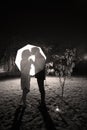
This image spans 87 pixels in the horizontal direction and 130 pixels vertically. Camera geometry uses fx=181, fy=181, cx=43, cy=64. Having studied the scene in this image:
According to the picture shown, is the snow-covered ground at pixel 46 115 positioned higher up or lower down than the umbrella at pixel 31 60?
lower down

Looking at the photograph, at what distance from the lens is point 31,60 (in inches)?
283

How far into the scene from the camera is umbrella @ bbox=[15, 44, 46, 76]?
7141mm

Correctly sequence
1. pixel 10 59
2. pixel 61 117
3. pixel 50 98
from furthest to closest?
pixel 10 59
pixel 50 98
pixel 61 117

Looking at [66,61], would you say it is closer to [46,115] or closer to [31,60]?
[31,60]

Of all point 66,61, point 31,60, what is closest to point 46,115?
point 31,60

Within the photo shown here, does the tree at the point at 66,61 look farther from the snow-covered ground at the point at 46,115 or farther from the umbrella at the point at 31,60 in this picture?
the umbrella at the point at 31,60

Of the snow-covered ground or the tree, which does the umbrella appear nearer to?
the snow-covered ground

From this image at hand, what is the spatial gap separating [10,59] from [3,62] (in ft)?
3.27

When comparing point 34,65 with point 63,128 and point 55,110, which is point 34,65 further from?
point 63,128

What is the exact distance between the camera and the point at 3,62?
23109 millimetres

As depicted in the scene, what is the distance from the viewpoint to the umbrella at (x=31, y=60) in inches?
281

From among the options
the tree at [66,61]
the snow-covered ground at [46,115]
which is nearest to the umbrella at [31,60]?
the snow-covered ground at [46,115]

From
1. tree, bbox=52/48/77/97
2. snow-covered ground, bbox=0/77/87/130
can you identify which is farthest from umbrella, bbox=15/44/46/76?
tree, bbox=52/48/77/97

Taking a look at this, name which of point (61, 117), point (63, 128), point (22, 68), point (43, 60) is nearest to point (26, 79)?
point (22, 68)
